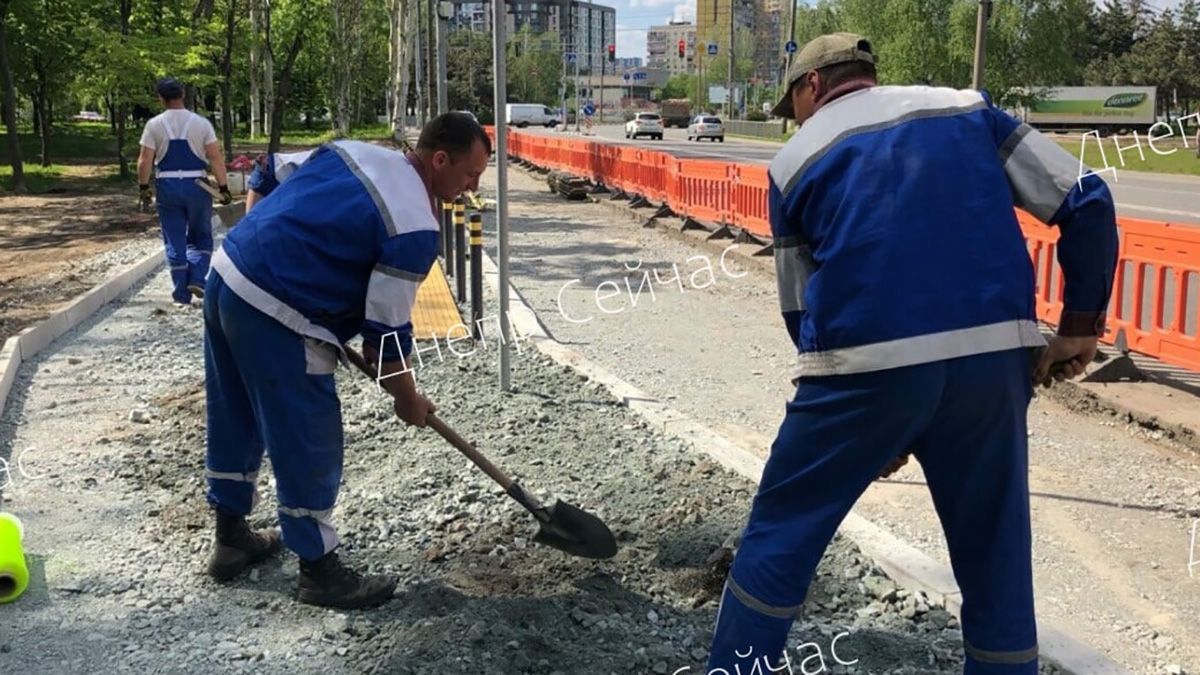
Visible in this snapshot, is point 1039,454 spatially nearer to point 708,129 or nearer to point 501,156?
point 501,156

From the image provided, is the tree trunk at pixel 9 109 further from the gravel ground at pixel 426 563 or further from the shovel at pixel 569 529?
the shovel at pixel 569 529

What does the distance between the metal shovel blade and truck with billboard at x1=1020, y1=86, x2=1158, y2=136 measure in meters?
54.6

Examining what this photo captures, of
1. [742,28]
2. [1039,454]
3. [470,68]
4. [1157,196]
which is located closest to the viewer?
[1039,454]

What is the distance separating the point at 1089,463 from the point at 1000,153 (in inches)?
144

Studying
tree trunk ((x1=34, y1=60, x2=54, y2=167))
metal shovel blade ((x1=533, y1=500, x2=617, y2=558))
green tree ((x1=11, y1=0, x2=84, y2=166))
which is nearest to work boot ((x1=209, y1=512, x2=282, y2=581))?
metal shovel blade ((x1=533, y1=500, x2=617, y2=558))

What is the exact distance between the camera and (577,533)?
3988 mm

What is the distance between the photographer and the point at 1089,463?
→ 5.66 m

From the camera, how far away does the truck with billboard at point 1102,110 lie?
53344 mm

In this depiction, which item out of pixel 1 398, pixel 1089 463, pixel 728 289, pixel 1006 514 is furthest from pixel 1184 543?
pixel 728 289

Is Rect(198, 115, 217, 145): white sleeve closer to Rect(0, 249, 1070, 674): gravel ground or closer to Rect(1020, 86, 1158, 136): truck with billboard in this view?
Rect(0, 249, 1070, 674): gravel ground

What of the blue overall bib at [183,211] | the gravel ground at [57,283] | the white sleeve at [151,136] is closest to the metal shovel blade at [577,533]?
the gravel ground at [57,283]

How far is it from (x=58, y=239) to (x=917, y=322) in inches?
607

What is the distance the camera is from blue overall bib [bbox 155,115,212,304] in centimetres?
884

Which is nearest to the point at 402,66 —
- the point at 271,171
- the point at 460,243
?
the point at 460,243
